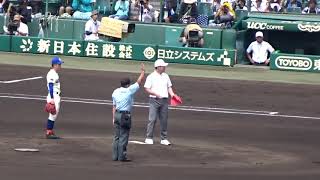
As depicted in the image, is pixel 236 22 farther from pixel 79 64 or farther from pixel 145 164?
pixel 145 164

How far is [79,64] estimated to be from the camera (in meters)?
33.4

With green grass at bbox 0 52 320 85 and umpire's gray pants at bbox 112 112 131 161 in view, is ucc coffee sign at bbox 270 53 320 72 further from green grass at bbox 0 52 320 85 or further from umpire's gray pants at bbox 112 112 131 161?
umpire's gray pants at bbox 112 112 131 161

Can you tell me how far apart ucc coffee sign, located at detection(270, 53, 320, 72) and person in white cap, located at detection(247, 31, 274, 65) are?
1.83ft

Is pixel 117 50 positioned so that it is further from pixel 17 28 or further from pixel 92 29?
pixel 17 28

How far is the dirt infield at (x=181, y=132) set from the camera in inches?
597

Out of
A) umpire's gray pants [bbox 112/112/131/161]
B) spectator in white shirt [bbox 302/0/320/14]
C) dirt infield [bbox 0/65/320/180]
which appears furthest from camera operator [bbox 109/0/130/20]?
umpire's gray pants [bbox 112/112/131/161]

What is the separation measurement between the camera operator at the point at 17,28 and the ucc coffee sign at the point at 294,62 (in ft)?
33.4

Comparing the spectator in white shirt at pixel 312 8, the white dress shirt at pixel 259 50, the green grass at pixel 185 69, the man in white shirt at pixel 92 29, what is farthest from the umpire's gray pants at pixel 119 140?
the spectator in white shirt at pixel 312 8

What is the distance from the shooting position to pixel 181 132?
2017cm

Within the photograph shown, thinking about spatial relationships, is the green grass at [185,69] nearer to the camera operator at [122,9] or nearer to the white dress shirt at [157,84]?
the camera operator at [122,9]

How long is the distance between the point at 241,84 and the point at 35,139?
12119 millimetres

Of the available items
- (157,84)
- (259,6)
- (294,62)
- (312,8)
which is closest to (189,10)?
(259,6)

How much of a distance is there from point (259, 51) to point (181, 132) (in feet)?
44.7

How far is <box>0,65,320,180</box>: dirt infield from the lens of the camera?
49.8 feet
